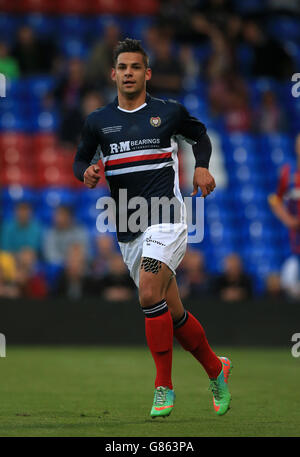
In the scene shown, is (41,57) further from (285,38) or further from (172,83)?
(285,38)

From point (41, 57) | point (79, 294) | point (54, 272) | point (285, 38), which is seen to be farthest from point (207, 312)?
point (285, 38)

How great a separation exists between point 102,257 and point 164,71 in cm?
389

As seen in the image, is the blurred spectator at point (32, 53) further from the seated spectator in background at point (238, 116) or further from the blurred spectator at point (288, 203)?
the blurred spectator at point (288, 203)

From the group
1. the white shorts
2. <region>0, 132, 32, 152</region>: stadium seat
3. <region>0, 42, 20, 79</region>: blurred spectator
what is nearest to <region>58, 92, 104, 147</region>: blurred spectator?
<region>0, 132, 32, 152</region>: stadium seat

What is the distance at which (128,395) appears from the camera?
6887 millimetres

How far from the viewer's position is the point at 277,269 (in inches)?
554

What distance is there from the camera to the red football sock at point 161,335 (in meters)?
5.61

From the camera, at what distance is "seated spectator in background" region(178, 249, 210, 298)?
38.0 feet

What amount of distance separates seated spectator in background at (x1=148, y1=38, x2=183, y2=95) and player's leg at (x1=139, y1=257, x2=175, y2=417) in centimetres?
908

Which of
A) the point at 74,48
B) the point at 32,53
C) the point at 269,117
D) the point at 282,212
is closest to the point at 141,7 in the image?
the point at 74,48

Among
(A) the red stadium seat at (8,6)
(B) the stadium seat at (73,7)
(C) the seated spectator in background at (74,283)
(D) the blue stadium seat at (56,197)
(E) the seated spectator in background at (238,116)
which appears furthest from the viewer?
(B) the stadium seat at (73,7)

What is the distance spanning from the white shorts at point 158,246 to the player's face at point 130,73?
88 centimetres

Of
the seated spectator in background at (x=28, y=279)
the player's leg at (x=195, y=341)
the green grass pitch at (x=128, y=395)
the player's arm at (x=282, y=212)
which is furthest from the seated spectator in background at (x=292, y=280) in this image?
the player's leg at (x=195, y=341)

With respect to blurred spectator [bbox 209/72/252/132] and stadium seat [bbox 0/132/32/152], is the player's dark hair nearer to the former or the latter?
stadium seat [bbox 0/132/32/152]
